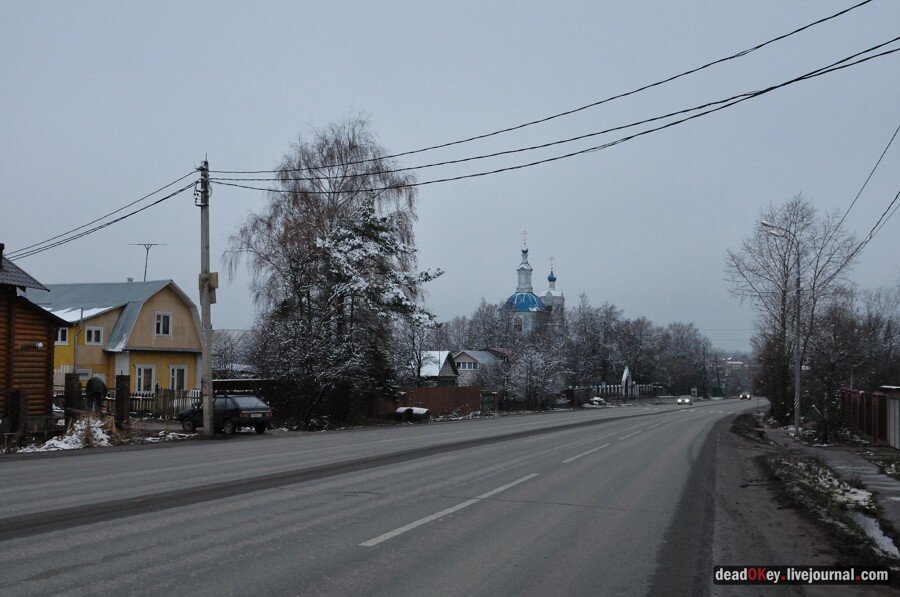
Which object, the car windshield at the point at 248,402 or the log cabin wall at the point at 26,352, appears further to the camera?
the car windshield at the point at 248,402

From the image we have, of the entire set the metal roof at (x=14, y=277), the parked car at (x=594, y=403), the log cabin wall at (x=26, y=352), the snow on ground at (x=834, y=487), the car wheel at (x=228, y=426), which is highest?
the metal roof at (x=14, y=277)

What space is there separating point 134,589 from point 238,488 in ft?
18.2

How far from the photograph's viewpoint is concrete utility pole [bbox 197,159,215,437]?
2472 centimetres

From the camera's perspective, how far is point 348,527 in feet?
28.5

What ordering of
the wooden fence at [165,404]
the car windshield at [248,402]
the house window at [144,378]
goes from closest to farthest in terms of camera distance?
1. the car windshield at [248,402]
2. the wooden fence at [165,404]
3. the house window at [144,378]

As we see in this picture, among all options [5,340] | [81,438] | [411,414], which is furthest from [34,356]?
[411,414]

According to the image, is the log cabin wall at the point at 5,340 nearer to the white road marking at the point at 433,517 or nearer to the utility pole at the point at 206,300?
the utility pole at the point at 206,300

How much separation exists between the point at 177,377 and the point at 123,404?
72.4ft

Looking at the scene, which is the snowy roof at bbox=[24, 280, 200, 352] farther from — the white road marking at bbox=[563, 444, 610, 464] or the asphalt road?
the white road marking at bbox=[563, 444, 610, 464]

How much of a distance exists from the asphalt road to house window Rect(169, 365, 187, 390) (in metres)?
29.3

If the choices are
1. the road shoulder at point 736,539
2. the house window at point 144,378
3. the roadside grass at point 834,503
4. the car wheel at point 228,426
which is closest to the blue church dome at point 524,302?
the house window at point 144,378

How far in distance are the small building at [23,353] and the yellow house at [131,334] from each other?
40.9 feet

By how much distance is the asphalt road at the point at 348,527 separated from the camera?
21.5 feet

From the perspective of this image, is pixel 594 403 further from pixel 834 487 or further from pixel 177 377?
pixel 834 487
